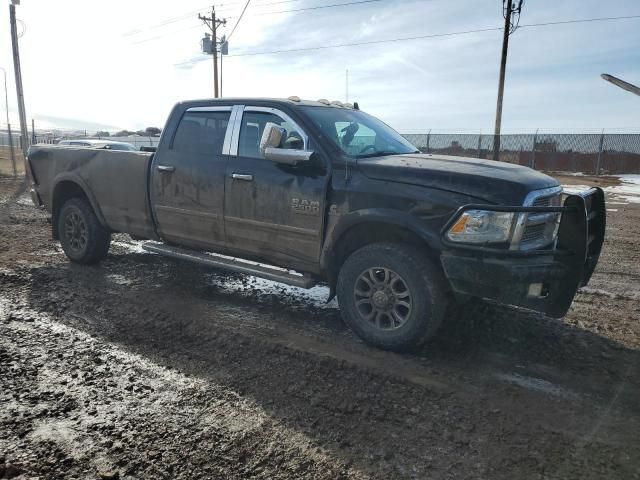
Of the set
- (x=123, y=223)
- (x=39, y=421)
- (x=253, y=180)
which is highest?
(x=253, y=180)

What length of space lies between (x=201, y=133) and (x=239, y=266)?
59.1 inches

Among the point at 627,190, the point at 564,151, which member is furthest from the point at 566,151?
the point at 627,190

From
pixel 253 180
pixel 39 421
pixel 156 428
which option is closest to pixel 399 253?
pixel 253 180

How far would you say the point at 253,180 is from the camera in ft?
15.0

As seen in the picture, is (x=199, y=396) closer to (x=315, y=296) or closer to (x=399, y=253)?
(x=399, y=253)

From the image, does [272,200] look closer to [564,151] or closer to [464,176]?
[464,176]

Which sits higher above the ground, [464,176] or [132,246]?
[464,176]

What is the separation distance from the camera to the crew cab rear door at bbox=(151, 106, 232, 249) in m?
4.91

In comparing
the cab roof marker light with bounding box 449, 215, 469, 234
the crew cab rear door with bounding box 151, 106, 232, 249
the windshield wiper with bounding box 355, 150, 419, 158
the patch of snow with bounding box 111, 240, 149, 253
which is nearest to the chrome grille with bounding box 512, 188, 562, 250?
the cab roof marker light with bounding box 449, 215, 469, 234

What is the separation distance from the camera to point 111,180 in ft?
18.9

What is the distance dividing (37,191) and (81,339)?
365 centimetres

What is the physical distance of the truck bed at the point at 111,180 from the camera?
218 inches

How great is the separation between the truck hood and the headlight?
0.10 meters

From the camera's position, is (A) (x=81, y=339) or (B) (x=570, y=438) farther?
(A) (x=81, y=339)
